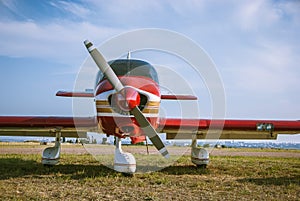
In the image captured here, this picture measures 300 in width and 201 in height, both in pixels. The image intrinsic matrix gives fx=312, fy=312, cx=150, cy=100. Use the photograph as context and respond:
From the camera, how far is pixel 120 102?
25.1 ft

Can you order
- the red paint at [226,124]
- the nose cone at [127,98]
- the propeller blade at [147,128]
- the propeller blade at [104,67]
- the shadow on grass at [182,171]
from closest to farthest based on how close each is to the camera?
the nose cone at [127,98] → the propeller blade at [104,67] → the propeller blade at [147,128] → the shadow on grass at [182,171] → the red paint at [226,124]

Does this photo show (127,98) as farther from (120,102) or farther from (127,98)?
(120,102)

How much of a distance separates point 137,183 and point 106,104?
7.28ft

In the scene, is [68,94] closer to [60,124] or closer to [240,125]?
[60,124]

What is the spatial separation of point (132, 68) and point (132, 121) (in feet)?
5.17

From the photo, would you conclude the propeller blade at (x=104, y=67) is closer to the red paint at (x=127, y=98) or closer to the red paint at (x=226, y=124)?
the red paint at (x=127, y=98)

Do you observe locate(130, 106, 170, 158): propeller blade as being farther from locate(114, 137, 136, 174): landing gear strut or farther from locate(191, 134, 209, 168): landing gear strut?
locate(191, 134, 209, 168): landing gear strut

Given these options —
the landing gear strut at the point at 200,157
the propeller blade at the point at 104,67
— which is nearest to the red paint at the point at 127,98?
the propeller blade at the point at 104,67

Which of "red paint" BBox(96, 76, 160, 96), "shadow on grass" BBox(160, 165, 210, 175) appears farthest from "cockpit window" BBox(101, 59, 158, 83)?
"shadow on grass" BBox(160, 165, 210, 175)

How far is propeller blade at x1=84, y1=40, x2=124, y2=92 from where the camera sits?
25.2 feet

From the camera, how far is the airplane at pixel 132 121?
8.00 m

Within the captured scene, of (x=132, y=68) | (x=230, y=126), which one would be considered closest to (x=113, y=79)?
(x=132, y=68)

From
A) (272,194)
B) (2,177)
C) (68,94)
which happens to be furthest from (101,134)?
(272,194)

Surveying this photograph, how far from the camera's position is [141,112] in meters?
8.15
